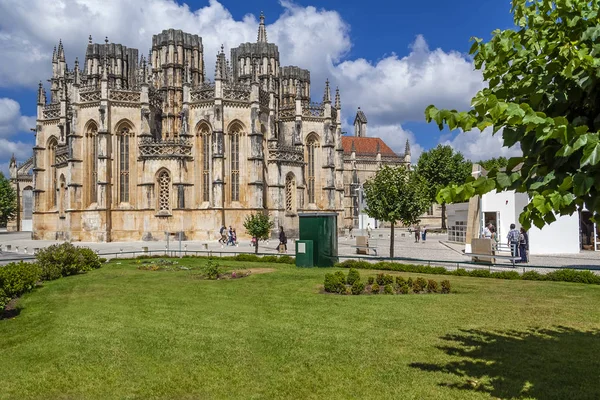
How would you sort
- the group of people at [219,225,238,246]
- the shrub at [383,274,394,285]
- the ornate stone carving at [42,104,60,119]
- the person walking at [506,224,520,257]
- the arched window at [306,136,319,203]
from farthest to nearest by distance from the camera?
the arched window at [306,136,319,203], the ornate stone carving at [42,104,60,119], the group of people at [219,225,238,246], the person walking at [506,224,520,257], the shrub at [383,274,394,285]

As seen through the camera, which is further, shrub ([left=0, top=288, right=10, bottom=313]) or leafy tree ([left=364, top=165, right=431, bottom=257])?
leafy tree ([left=364, top=165, right=431, bottom=257])

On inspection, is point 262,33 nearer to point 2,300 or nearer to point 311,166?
point 311,166

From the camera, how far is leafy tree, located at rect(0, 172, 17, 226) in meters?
70.8

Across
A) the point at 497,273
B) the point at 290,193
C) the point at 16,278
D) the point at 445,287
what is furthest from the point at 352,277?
the point at 290,193

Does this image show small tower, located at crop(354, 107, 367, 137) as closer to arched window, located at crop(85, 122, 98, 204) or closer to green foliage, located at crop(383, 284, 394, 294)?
arched window, located at crop(85, 122, 98, 204)

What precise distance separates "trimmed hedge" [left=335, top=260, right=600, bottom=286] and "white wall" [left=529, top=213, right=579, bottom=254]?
10.4 m

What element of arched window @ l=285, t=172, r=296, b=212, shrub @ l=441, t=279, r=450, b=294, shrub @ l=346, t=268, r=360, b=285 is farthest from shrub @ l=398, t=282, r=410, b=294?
arched window @ l=285, t=172, r=296, b=212

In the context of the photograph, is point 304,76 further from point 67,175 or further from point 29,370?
point 29,370

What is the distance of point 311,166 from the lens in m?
53.8

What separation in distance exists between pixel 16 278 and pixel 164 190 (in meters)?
30.6

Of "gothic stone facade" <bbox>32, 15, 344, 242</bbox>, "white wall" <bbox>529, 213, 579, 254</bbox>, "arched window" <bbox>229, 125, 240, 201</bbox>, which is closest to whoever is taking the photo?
"white wall" <bbox>529, 213, 579, 254</bbox>

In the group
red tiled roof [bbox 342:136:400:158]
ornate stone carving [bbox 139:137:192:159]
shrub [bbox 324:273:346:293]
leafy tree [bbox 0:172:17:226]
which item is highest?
red tiled roof [bbox 342:136:400:158]

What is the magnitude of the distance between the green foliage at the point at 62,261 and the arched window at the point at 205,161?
22.3 m

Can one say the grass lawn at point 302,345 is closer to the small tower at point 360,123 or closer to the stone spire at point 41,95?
the stone spire at point 41,95
